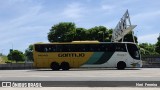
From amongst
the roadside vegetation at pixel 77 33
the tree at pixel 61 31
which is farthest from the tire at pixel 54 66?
the tree at pixel 61 31

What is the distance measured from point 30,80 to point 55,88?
0.85 meters

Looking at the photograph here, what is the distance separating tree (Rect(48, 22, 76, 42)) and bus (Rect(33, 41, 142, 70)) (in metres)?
55.3

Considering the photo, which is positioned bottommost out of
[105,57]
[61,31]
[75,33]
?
[105,57]

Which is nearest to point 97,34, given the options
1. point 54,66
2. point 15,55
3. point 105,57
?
point 15,55

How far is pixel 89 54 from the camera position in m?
38.3

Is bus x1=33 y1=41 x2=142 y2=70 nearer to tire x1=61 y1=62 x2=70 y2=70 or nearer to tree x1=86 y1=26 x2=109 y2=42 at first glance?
tire x1=61 y1=62 x2=70 y2=70

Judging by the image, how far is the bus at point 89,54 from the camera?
1501 inches

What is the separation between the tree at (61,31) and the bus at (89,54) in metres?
55.3

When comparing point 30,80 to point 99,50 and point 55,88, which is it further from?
point 99,50

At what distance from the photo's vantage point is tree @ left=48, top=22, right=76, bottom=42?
96688 mm

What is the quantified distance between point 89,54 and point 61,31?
202 ft

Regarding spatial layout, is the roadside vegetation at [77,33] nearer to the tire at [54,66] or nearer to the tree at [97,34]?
the tree at [97,34]

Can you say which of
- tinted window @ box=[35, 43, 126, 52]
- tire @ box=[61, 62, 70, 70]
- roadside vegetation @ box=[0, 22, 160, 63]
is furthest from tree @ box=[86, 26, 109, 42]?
tinted window @ box=[35, 43, 126, 52]

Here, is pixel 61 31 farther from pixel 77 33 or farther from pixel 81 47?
pixel 81 47
